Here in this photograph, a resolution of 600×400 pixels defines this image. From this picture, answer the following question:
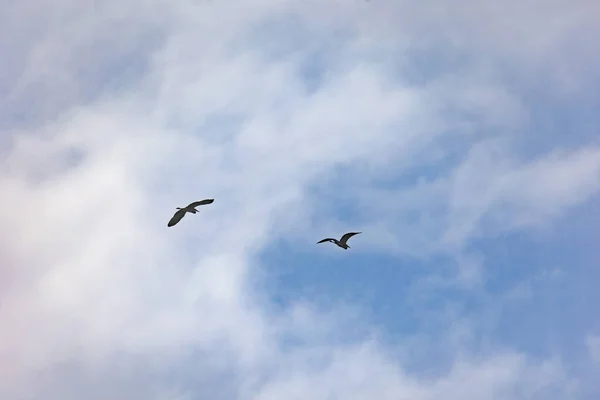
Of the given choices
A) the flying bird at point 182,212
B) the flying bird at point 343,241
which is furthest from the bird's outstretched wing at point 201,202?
the flying bird at point 343,241

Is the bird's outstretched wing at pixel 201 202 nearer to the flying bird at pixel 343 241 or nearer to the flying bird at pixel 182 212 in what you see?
the flying bird at pixel 182 212

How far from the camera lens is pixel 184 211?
151m

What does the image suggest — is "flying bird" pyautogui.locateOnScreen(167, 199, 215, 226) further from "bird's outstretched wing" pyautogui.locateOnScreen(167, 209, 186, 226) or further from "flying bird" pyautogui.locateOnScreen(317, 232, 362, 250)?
"flying bird" pyautogui.locateOnScreen(317, 232, 362, 250)

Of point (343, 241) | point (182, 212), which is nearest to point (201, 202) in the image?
point (182, 212)

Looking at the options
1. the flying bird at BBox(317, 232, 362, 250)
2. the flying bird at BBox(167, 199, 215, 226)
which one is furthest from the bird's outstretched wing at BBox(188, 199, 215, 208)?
the flying bird at BBox(317, 232, 362, 250)

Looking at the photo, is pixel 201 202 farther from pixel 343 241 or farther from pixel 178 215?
pixel 343 241

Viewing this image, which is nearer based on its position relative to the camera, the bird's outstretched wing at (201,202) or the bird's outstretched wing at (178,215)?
the bird's outstretched wing at (201,202)

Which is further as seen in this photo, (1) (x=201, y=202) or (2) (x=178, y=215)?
(2) (x=178, y=215)

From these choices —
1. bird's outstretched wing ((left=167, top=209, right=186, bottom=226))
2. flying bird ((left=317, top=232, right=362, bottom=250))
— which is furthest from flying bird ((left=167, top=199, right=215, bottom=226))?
flying bird ((left=317, top=232, right=362, bottom=250))

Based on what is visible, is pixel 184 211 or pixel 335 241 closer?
pixel 184 211

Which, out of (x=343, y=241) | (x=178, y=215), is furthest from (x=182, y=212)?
(x=343, y=241)

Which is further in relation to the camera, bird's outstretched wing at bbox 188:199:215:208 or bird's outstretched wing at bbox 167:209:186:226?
bird's outstretched wing at bbox 167:209:186:226

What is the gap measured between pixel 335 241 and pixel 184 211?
2950cm

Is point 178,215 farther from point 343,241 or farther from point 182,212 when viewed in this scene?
point 343,241
